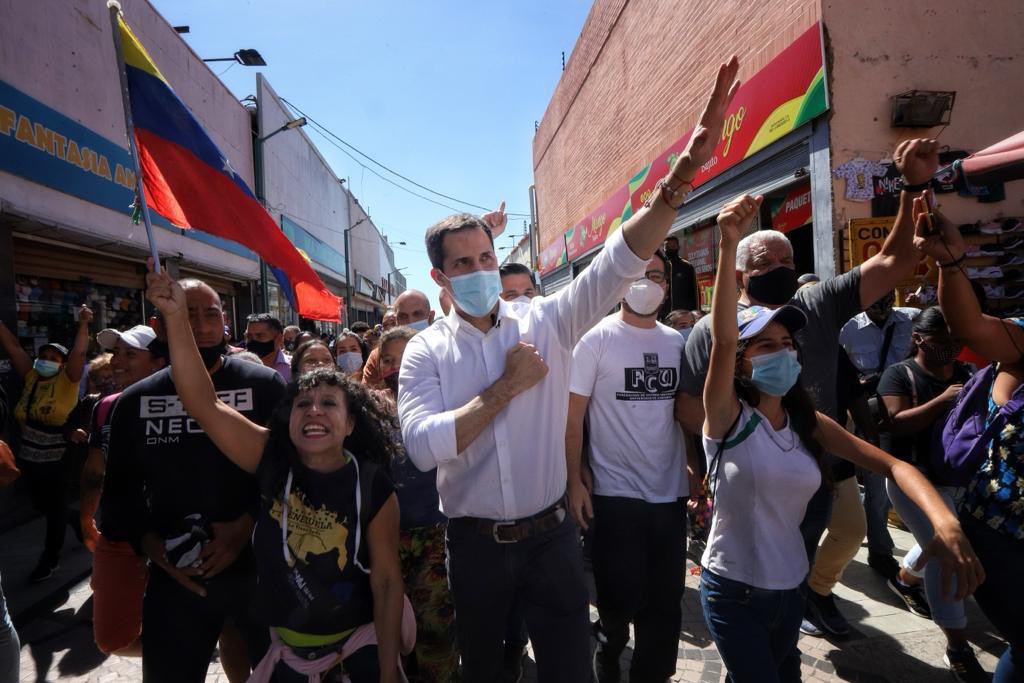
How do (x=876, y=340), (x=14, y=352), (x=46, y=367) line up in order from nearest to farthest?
(x=876, y=340) → (x=46, y=367) → (x=14, y=352)

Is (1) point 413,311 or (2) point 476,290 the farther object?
(1) point 413,311

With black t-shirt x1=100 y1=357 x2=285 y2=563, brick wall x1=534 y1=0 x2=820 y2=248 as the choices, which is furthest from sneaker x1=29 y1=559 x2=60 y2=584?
brick wall x1=534 y1=0 x2=820 y2=248

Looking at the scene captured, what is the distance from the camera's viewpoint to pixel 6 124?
258 inches

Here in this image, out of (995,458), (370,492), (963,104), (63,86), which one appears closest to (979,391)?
(995,458)

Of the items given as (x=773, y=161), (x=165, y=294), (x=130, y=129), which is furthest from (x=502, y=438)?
(x=773, y=161)

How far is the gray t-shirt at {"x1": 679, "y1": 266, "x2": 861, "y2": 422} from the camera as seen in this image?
8.93 feet

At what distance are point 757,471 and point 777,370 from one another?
38 cm

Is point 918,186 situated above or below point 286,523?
above

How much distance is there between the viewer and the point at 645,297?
115 inches

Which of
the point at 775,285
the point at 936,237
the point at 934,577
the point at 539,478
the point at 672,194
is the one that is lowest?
the point at 934,577

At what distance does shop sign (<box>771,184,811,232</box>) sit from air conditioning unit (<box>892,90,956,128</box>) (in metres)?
1.06

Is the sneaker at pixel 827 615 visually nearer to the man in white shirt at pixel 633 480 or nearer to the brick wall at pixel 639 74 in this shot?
the man in white shirt at pixel 633 480

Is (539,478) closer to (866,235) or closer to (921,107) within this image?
(866,235)

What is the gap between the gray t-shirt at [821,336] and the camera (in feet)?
8.93
